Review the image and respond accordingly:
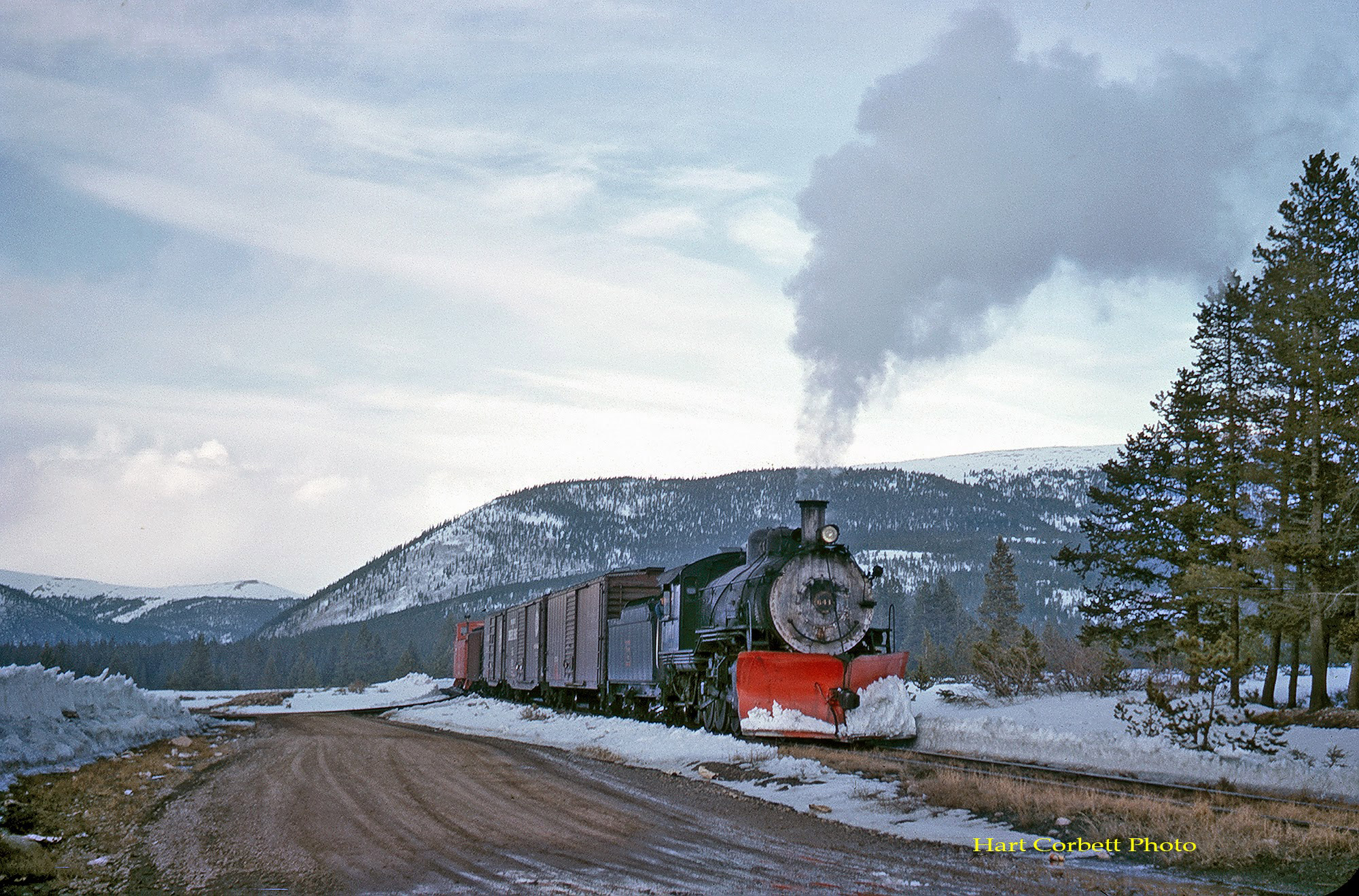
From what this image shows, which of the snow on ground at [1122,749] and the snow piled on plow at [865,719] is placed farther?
the snow piled on plow at [865,719]

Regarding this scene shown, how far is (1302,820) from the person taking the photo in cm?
1009

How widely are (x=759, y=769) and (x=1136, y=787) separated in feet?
16.9

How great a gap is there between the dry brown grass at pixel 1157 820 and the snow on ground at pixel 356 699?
112 feet

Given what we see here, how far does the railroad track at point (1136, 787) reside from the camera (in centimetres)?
1152

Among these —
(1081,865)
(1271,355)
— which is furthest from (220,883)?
(1271,355)

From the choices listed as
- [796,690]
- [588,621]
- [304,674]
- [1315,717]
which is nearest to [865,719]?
[796,690]

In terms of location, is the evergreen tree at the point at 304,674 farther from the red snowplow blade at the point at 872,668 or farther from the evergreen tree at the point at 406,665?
the red snowplow blade at the point at 872,668

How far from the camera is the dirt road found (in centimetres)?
830

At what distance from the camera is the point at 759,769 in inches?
600

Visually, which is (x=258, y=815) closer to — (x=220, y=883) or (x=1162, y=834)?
(x=220, y=883)

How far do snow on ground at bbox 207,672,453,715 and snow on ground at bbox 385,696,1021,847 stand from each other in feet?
56.6

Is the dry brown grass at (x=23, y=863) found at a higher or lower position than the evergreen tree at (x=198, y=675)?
higher

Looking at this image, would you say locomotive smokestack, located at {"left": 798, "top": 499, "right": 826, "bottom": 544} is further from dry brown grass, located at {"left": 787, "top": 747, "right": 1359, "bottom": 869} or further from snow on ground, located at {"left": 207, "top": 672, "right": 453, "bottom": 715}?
snow on ground, located at {"left": 207, "top": 672, "right": 453, "bottom": 715}

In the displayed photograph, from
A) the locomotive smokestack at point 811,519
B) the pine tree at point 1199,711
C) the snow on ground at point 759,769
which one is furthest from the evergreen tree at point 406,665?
the pine tree at point 1199,711
